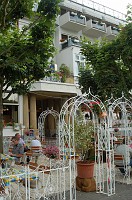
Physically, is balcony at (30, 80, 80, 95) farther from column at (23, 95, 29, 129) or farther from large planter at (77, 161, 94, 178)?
large planter at (77, 161, 94, 178)

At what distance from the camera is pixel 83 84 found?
1398 centimetres

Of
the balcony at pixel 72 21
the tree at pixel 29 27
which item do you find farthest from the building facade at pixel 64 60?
the tree at pixel 29 27

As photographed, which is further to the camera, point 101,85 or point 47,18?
point 101,85

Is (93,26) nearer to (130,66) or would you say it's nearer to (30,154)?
(130,66)

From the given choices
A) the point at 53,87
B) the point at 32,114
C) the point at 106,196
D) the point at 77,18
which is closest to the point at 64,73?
the point at 53,87

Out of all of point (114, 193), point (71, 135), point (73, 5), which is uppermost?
point (73, 5)

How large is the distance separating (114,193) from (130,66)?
577 centimetres

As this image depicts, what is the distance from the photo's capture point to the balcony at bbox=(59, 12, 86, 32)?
26047 millimetres

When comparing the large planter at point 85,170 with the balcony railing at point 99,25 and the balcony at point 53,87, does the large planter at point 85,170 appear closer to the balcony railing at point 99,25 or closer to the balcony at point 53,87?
the balcony at point 53,87

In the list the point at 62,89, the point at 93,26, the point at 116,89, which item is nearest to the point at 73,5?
the point at 93,26

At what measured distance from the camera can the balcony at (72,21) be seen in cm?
2605

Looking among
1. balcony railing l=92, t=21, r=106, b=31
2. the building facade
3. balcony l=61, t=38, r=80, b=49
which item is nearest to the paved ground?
the building facade

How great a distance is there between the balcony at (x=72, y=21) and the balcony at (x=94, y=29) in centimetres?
79

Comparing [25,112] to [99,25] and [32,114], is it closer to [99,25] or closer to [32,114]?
[32,114]
